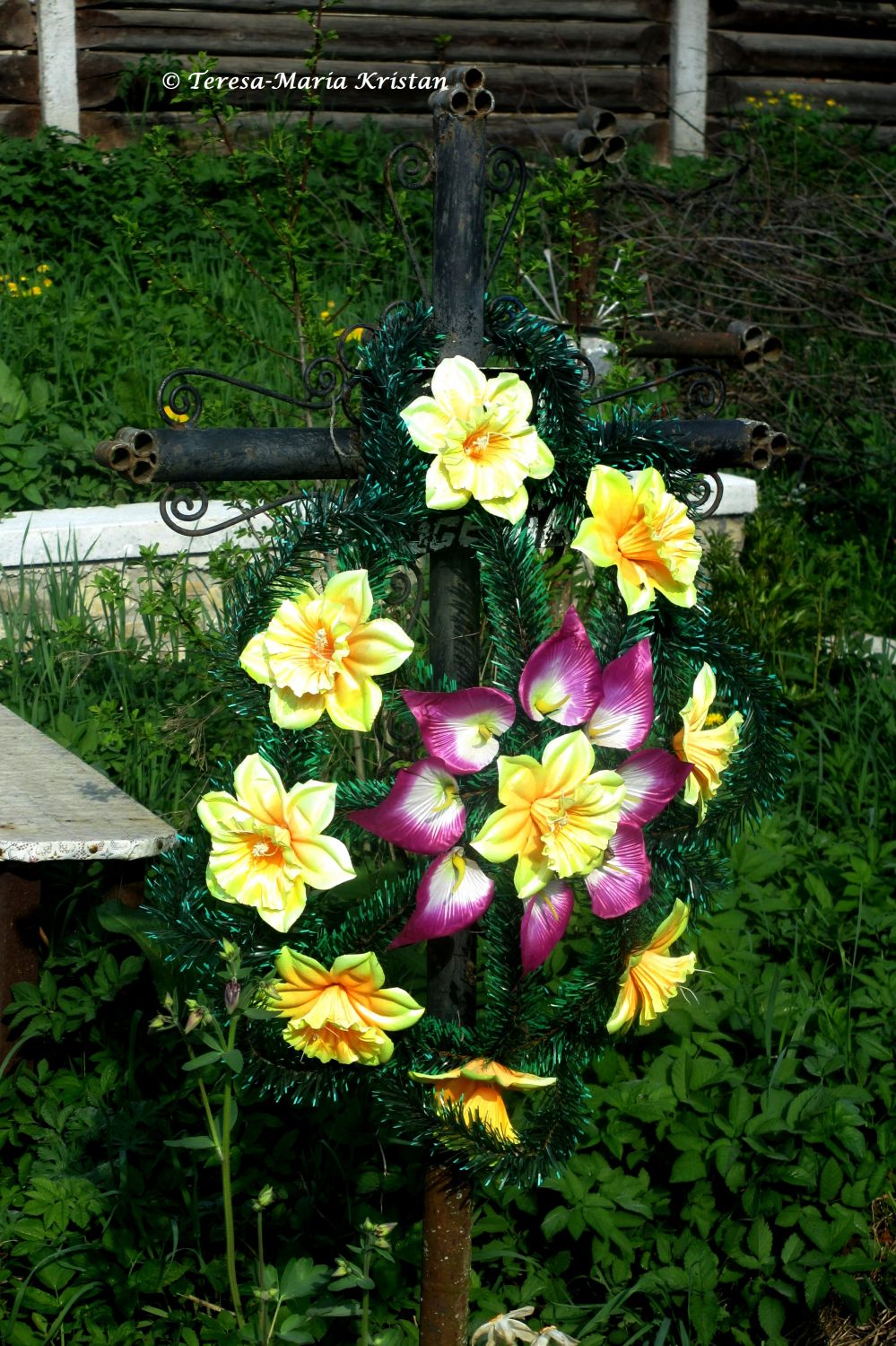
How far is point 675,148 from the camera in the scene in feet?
26.3

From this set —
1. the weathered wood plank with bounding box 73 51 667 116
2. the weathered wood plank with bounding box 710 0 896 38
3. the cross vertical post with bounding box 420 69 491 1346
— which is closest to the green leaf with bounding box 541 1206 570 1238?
the cross vertical post with bounding box 420 69 491 1346

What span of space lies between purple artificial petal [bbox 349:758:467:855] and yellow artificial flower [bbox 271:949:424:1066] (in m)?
0.13

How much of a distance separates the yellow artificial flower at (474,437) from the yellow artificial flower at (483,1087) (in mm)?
585

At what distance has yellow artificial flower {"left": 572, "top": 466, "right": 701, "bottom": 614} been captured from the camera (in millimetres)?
1480

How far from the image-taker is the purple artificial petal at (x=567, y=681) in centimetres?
144

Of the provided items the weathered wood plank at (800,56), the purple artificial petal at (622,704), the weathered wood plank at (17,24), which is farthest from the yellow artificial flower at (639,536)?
the weathered wood plank at (800,56)

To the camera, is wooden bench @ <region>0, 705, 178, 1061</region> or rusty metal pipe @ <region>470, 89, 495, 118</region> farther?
wooden bench @ <region>0, 705, 178, 1061</region>

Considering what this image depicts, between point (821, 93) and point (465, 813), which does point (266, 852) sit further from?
point (821, 93)

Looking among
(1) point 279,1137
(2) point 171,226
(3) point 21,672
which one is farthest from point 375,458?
(2) point 171,226

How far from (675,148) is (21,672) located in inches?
241

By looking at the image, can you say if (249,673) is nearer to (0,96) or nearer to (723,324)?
(723,324)

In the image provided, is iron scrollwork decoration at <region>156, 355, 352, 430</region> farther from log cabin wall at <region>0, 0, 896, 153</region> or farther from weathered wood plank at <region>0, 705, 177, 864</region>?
log cabin wall at <region>0, 0, 896, 153</region>

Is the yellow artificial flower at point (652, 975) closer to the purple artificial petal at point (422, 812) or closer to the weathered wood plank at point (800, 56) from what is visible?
the purple artificial petal at point (422, 812)

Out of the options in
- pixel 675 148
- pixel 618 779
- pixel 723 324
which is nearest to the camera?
pixel 618 779
